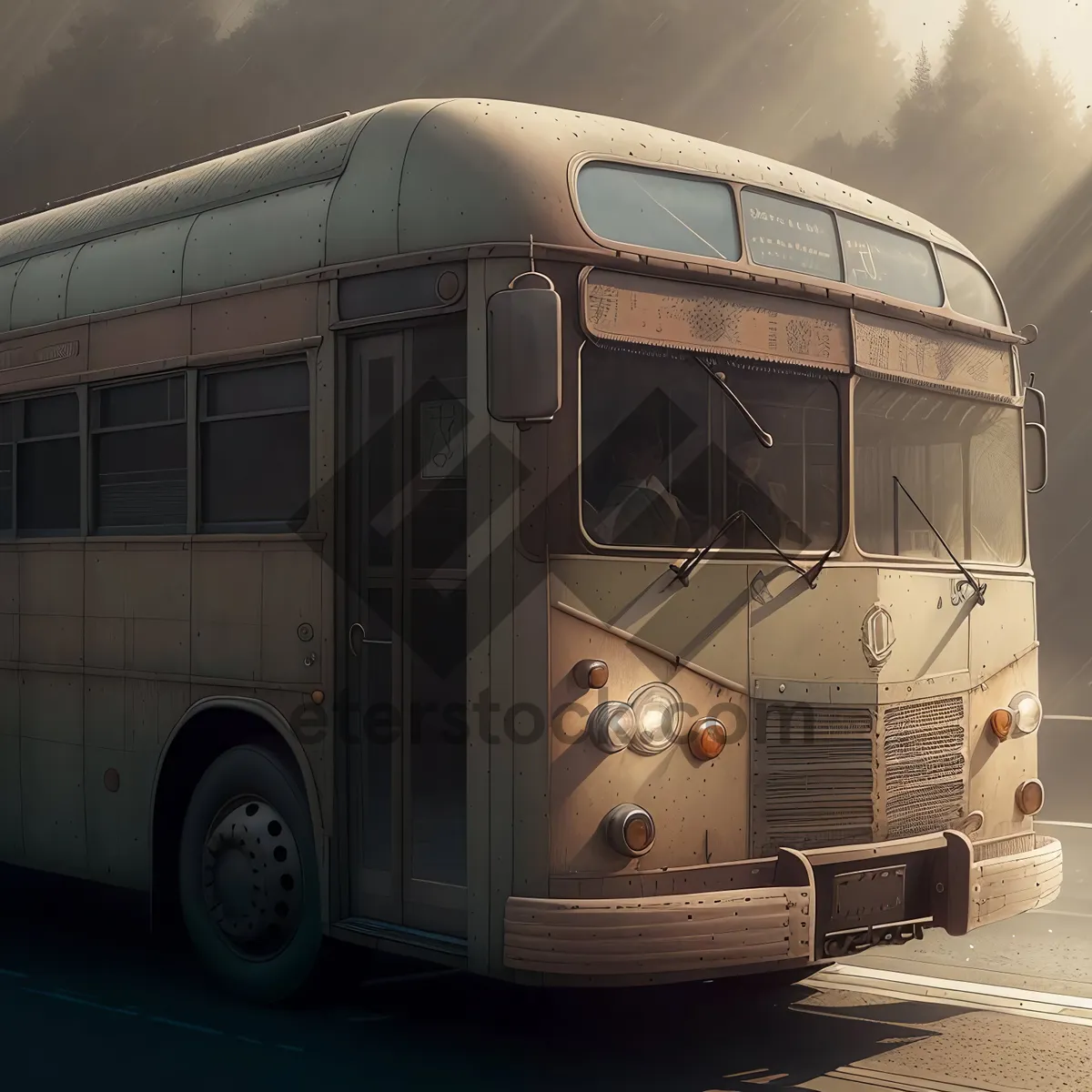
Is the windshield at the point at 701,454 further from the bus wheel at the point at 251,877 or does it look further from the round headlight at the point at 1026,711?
the bus wheel at the point at 251,877

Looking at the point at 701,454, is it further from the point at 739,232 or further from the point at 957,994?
the point at 957,994

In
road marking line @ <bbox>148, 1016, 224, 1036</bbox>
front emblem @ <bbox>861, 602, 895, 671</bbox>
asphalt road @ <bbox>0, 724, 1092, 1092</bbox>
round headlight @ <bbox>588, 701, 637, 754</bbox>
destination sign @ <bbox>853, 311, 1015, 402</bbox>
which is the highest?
destination sign @ <bbox>853, 311, 1015, 402</bbox>

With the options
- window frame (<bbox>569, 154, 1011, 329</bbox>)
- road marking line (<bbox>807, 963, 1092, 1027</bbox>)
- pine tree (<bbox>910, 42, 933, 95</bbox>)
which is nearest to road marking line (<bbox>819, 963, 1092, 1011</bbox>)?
road marking line (<bbox>807, 963, 1092, 1027</bbox>)

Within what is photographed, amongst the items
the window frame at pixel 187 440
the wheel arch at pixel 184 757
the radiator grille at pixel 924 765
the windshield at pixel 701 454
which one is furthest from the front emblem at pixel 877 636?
the wheel arch at pixel 184 757

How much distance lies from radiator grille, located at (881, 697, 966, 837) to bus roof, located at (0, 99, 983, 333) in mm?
2195

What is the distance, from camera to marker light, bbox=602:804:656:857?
5.97m

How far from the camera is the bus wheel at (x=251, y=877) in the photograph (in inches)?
270

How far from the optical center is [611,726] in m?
5.98

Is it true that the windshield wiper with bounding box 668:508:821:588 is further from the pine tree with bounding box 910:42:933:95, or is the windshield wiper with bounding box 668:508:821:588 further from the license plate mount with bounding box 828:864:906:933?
the pine tree with bounding box 910:42:933:95

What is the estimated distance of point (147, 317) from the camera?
302 inches

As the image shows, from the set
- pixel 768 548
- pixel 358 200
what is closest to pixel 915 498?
pixel 768 548

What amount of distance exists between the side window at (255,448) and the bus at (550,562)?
0.8 inches

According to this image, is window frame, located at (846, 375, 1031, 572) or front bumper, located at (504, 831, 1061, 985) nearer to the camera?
front bumper, located at (504, 831, 1061, 985)

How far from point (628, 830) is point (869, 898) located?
109cm
